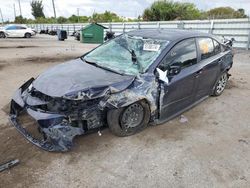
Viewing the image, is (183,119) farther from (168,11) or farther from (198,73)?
(168,11)

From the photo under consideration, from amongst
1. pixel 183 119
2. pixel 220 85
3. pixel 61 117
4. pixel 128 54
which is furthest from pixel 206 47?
pixel 61 117

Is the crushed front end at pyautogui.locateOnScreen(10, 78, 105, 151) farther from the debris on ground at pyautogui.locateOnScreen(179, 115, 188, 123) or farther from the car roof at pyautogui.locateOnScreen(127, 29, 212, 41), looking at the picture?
the car roof at pyautogui.locateOnScreen(127, 29, 212, 41)

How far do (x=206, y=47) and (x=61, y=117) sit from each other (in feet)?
10.5

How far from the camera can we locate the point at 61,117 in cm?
312

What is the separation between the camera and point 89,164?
3125 millimetres

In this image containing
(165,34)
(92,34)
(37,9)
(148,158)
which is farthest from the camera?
(37,9)

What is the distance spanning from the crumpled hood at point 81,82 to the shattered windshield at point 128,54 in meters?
0.24

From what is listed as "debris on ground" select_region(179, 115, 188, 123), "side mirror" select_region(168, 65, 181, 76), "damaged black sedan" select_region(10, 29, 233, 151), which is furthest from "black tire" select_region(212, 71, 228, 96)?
"side mirror" select_region(168, 65, 181, 76)

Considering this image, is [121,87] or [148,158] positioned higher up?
[121,87]

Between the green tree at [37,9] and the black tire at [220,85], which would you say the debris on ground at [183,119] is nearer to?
the black tire at [220,85]

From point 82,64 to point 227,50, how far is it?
11.1 feet

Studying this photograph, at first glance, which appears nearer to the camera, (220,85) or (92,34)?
(220,85)

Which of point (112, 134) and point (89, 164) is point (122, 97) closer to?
point (112, 134)

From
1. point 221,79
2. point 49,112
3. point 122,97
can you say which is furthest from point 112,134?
point 221,79
